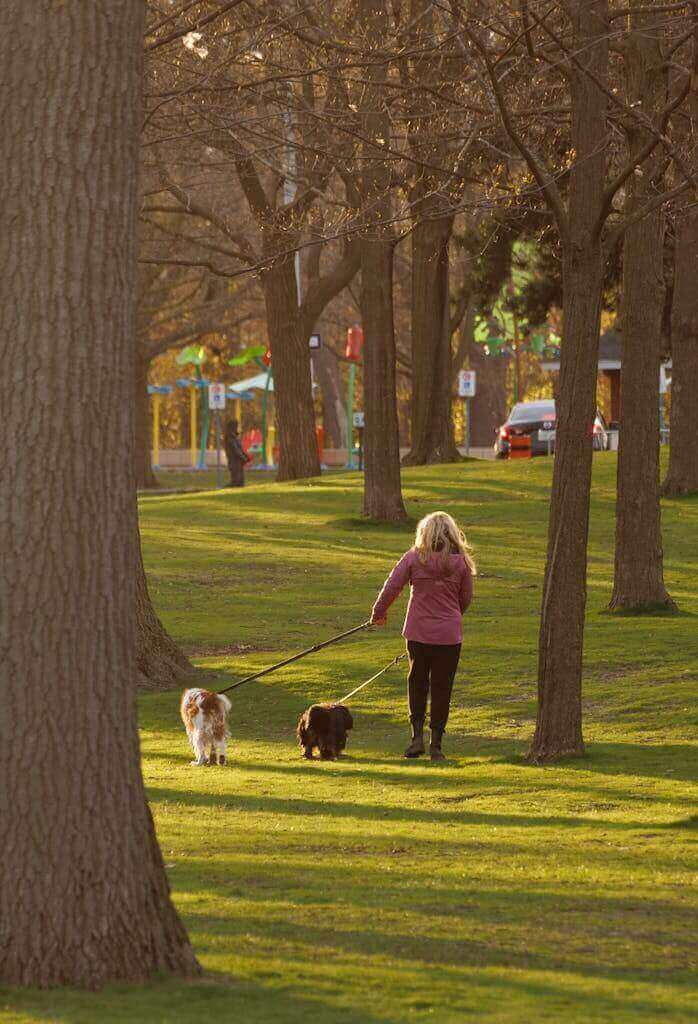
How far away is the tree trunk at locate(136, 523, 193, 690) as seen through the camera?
55.6 ft

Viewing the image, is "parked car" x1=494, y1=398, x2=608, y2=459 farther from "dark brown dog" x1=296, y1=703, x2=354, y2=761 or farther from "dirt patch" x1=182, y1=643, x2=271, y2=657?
"dark brown dog" x1=296, y1=703, x2=354, y2=761

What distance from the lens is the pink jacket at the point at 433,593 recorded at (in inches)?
496

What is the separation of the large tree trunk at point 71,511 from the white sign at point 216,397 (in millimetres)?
42392

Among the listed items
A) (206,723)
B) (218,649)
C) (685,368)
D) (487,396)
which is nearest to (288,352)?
(685,368)

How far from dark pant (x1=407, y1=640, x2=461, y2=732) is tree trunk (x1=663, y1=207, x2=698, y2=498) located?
54.5ft

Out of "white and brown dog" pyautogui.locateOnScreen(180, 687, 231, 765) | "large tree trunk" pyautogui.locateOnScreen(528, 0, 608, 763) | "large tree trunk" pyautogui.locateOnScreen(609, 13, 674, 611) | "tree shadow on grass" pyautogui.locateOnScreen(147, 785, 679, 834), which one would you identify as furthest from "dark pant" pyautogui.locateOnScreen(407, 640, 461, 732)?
"large tree trunk" pyautogui.locateOnScreen(609, 13, 674, 611)

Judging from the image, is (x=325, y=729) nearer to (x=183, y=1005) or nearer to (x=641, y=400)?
(x=641, y=400)

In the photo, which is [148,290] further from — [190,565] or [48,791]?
[48,791]

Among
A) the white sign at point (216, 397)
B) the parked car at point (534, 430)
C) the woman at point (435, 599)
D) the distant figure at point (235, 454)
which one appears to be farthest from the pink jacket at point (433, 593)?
the white sign at point (216, 397)

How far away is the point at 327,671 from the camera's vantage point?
17.2 m

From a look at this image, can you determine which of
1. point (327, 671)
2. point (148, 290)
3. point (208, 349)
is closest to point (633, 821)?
point (327, 671)

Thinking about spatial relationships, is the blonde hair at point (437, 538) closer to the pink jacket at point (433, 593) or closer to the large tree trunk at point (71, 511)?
the pink jacket at point (433, 593)

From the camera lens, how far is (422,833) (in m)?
9.86

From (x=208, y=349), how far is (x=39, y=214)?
72.7 m
